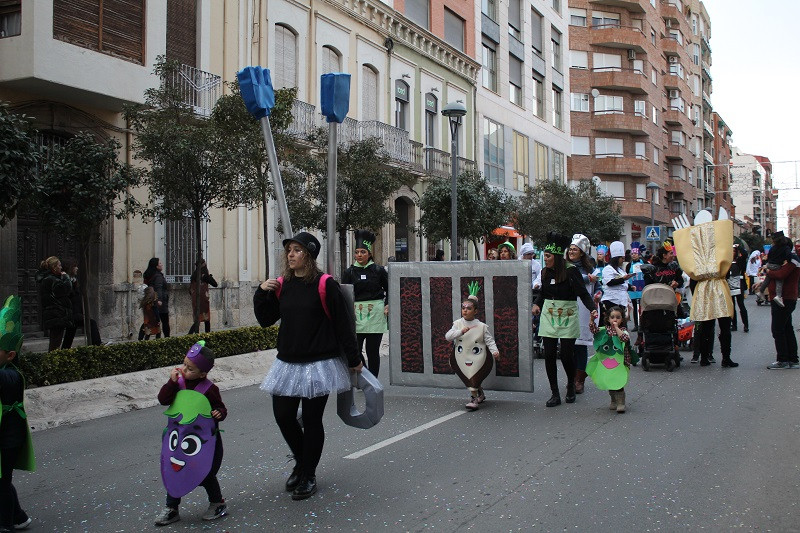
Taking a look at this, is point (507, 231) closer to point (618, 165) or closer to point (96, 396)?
point (96, 396)

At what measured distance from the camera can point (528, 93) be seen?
3941 centimetres

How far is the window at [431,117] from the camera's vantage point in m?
30.2

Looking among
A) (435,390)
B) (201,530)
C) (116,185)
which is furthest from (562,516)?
(116,185)

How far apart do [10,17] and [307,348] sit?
11969mm

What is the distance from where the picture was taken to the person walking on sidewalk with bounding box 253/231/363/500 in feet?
17.7

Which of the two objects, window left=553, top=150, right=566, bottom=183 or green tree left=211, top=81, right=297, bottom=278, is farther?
window left=553, top=150, right=566, bottom=183

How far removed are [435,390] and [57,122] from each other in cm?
960

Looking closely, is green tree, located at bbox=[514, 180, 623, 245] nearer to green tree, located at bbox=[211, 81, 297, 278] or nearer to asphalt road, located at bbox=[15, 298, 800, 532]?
green tree, located at bbox=[211, 81, 297, 278]

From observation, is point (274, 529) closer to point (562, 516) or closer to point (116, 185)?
point (562, 516)

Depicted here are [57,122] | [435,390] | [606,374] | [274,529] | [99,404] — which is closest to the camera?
[274,529]

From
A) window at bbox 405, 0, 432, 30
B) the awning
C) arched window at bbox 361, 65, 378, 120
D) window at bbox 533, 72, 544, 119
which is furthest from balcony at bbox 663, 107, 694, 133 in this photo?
arched window at bbox 361, 65, 378, 120

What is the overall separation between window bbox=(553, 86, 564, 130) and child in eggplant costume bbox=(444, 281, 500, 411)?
1436 inches

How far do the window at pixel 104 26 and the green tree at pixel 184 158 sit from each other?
2653 mm

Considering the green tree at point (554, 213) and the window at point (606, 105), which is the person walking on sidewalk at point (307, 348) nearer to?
the green tree at point (554, 213)
